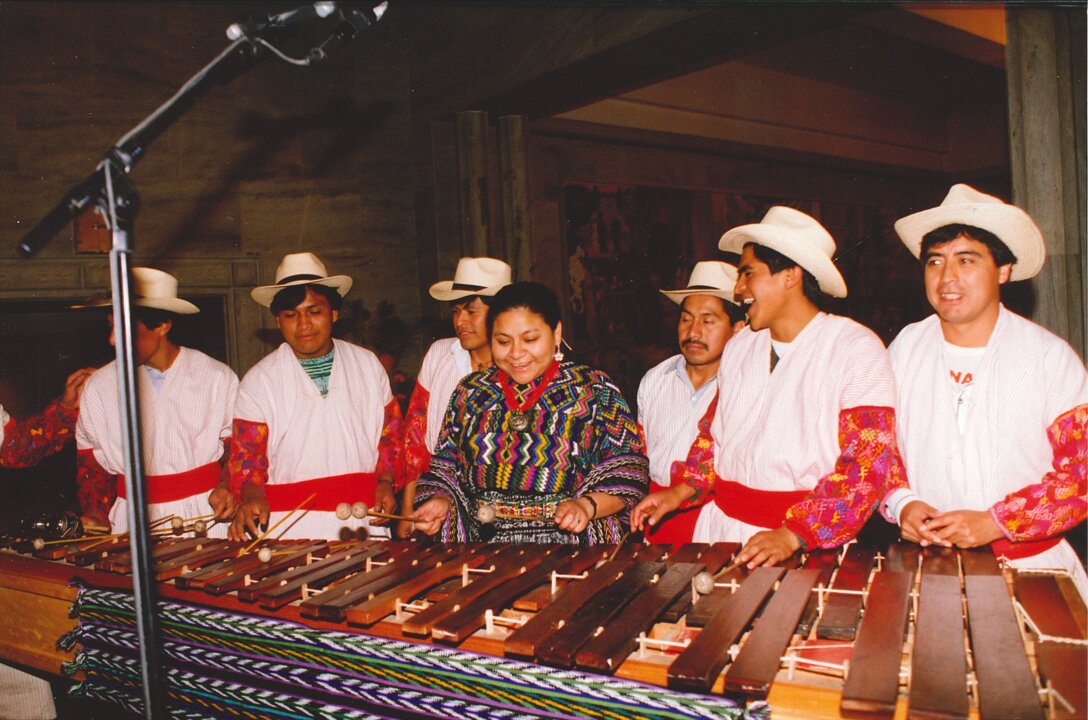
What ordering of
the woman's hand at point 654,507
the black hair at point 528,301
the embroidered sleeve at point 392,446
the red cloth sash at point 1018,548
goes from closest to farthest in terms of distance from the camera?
the red cloth sash at point 1018,548
the woman's hand at point 654,507
the black hair at point 528,301
the embroidered sleeve at point 392,446

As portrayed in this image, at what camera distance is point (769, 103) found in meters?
8.44

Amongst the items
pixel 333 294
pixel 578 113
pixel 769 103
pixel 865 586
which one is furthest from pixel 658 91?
pixel 865 586

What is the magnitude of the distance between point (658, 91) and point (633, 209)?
3.74ft

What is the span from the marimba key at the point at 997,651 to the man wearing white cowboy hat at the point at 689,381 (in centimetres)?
163

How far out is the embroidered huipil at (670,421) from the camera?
11.2 ft

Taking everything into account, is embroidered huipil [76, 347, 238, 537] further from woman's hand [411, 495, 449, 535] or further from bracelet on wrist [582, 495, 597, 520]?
bracelet on wrist [582, 495, 597, 520]

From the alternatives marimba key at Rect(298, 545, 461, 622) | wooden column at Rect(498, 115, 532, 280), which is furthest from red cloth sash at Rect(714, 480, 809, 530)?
wooden column at Rect(498, 115, 532, 280)

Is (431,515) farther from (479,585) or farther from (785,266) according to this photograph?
(785,266)

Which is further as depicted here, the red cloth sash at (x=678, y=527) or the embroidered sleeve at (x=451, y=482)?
the red cloth sash at (x=678, y=527)

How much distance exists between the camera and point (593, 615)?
1782 mm

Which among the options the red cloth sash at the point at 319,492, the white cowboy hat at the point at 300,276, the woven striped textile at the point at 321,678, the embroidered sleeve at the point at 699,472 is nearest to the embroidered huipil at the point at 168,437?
the red cloth sash at the point at 319,492

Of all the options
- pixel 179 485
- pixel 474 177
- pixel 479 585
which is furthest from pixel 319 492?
pixel 474 177

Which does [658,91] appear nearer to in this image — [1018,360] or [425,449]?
[425,449]

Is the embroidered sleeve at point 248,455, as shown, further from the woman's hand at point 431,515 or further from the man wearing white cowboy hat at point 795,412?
the man wearing white cowboy hat at point 795,412
